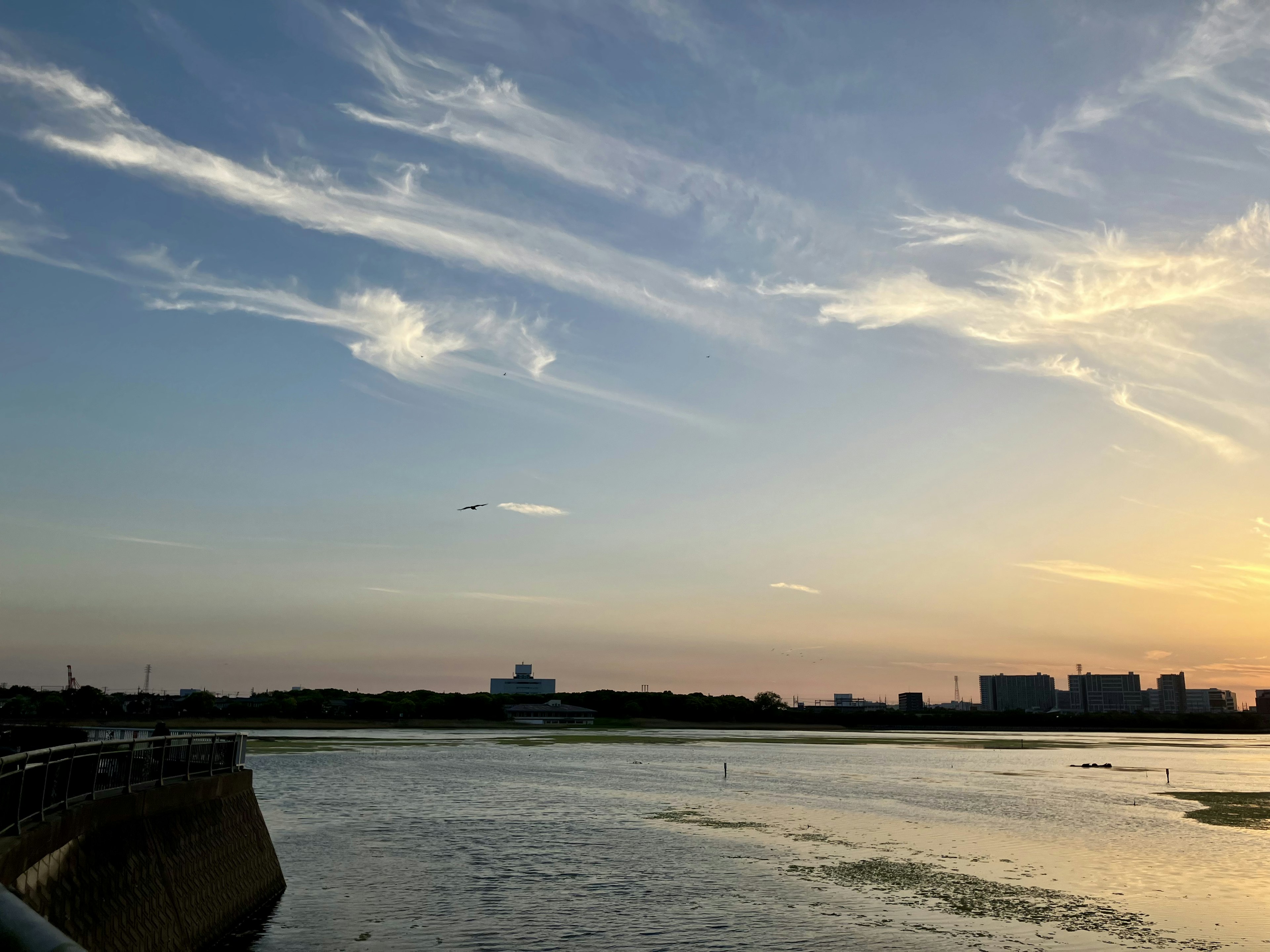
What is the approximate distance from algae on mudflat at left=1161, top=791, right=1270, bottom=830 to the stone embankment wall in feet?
180

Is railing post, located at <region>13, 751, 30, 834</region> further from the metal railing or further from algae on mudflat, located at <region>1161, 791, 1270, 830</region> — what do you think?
algae on mudflat, located at <region>1161, 791, 1270, 830</region>

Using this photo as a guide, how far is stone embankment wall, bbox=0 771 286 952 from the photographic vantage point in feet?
56.2

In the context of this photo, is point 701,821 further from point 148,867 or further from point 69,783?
point 69,783

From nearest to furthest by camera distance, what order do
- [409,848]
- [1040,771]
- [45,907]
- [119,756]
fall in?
1. [45,907]
2. [119,756]
3. [409,848]
4. [1040,771]

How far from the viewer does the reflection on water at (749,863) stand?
93.8ft

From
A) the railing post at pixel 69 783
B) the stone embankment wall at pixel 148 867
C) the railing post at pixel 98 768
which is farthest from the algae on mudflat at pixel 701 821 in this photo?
the railing post at pixel 69 783

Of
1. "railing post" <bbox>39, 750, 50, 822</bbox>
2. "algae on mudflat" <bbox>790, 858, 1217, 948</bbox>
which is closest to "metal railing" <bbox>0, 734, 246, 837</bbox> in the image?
"railing post" <bbox>39, 750, 50, 822</bbox>

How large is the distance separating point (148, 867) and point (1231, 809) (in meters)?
71.0

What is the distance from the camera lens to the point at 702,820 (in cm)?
5638

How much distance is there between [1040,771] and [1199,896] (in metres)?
80.6

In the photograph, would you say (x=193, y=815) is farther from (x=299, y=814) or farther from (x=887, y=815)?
(x=887, y=815)

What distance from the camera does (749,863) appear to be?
1615 inches

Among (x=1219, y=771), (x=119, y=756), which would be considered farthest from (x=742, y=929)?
A: (x=1219, y=771)

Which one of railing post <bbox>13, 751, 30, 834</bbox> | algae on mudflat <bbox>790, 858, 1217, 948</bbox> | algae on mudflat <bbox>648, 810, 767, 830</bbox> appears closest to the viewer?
railing post <bbox>13, 751, 30, 834</bbox>
